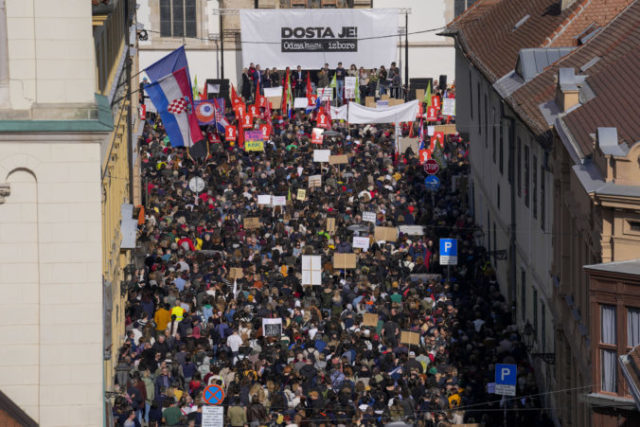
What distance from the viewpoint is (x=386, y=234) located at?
45000 millimetres

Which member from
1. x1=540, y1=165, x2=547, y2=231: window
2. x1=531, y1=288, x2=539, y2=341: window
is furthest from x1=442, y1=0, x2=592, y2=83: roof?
x1=531, y1=288, x2=539, y2=341: window

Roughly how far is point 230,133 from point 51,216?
34.8 metres

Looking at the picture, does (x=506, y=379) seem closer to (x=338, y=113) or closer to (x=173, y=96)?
(x=173, y=96)

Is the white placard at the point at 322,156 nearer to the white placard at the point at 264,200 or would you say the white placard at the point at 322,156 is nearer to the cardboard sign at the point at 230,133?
the cardboard sign at the point at 230,133

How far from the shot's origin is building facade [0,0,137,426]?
24.4 m

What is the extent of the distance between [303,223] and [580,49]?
1184 cm

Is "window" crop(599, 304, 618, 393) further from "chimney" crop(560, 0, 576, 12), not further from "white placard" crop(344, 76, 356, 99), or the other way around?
"white placard" crop(344, 76, 356, 99)

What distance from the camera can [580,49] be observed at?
39000mm

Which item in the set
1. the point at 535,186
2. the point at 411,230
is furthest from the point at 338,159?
the point at 535,186

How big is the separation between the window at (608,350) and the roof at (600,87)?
3.75m

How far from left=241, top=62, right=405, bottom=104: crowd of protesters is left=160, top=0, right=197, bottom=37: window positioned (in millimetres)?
6699

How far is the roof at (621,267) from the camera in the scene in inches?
989

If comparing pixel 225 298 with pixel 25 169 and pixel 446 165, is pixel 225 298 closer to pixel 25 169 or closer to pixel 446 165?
pixel 25 169

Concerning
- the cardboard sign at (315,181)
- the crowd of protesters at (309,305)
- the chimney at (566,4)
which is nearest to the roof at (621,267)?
the crowd of protesters at (309,305)
